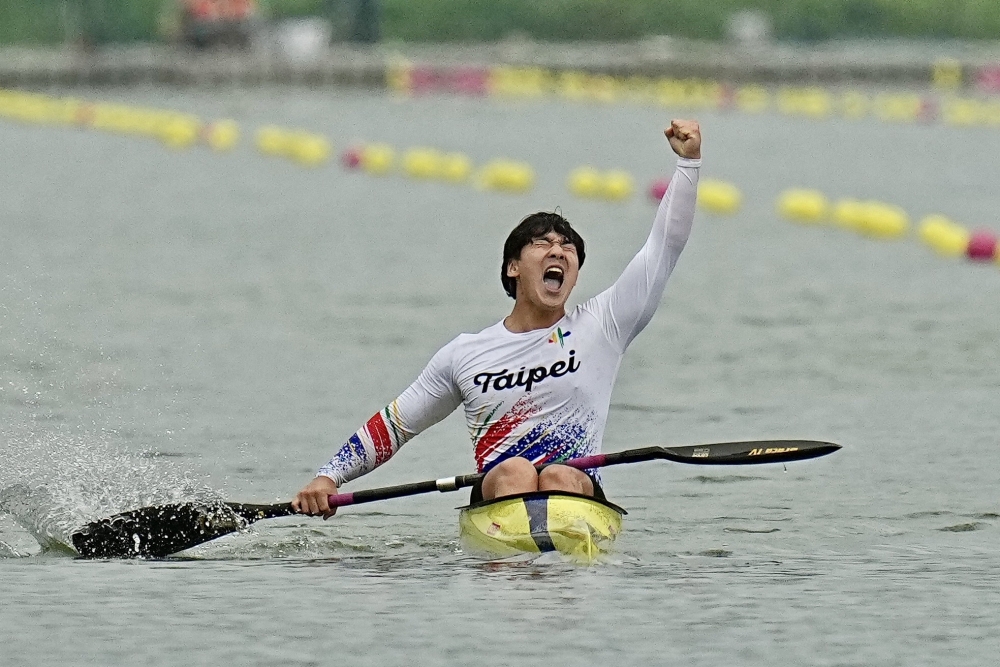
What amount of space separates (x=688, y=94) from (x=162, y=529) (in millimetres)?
27416

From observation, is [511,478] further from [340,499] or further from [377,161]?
[377,161]

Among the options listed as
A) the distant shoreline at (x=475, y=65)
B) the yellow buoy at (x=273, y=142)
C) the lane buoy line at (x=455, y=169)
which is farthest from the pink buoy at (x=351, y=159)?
the distant shoreline at (x=475, y=65)

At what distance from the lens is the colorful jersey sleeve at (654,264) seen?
7387 mm

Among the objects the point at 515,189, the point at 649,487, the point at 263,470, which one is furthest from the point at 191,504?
the point at 515,189

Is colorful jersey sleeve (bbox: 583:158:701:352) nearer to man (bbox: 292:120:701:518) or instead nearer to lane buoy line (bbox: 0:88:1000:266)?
man (bbox: 292:120:701:518)

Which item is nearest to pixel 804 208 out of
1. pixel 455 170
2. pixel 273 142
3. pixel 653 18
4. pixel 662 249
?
pixel 455 170

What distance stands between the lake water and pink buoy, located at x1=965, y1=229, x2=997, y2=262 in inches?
5.4

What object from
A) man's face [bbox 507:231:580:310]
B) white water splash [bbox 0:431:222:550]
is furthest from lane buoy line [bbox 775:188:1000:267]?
man's face [bbox 507:231:580:310]

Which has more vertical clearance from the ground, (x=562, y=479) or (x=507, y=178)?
(x=507, y=178)

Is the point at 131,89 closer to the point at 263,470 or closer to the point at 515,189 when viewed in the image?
the point at 515,189

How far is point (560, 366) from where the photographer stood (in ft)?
24.2

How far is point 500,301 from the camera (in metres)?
13.9

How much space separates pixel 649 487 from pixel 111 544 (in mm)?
2431

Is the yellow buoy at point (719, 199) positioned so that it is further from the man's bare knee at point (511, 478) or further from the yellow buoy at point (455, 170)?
the man's bare knee at point (511, 478)
